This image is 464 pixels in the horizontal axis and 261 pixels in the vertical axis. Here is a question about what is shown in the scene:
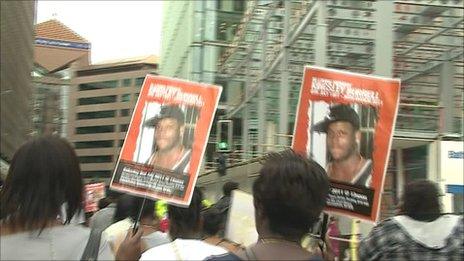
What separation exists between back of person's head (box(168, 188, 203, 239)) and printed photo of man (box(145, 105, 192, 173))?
318 millimetres

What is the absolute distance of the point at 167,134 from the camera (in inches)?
161

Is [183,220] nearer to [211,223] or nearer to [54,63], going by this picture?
[211,223]

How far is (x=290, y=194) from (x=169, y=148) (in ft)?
5.78

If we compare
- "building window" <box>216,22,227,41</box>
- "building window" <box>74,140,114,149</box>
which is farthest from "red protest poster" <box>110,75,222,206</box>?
"building window" <box>74,140,114,149</box>

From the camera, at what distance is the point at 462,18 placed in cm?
1428

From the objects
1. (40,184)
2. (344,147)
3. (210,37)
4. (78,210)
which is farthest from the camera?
(210,37)

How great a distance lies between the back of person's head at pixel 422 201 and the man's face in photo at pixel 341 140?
0.79 m

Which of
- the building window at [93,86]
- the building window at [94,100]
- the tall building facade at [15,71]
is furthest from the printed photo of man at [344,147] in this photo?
the building window at [94,100]

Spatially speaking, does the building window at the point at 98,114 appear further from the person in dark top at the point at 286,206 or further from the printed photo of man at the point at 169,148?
the person in dark top at the point at 286,206

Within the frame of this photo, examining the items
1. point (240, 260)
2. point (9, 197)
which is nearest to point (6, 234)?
point (9, 197)

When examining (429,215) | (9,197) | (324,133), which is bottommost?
(429,215)

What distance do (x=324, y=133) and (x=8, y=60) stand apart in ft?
155

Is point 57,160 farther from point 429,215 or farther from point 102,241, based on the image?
point 429,215

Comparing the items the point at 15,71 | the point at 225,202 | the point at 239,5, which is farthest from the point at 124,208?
the point at 15,71
